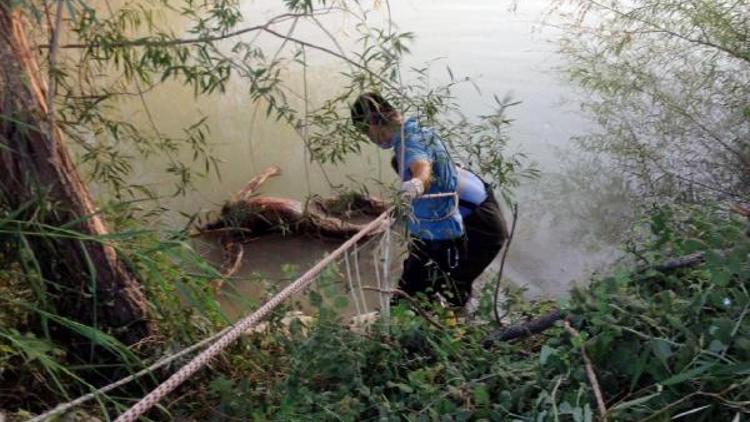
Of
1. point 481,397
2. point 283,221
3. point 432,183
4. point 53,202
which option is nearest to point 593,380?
point 481,397

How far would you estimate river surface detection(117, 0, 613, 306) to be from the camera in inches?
163

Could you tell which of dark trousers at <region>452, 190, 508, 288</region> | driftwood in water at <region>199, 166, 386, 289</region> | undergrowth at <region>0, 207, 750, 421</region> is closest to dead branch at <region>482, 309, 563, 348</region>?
undergrowth at <region>0, 207, 750, 421</region>

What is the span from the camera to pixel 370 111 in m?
2.19

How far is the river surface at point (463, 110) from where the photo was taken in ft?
13.6

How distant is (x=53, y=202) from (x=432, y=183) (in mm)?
1347

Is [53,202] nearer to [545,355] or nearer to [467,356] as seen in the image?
[467,356]

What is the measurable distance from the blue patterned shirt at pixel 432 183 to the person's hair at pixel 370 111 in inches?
3.9

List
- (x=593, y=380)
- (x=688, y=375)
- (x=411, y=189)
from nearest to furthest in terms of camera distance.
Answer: (x=688, y=375)
(x=593, y=380)
(x=411, y=189)

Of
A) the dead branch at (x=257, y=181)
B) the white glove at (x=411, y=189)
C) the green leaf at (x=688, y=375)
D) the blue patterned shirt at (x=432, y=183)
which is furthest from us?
the dead branch at (x=257, y=181)

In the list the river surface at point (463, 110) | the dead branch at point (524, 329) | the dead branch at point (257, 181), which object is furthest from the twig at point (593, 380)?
the dead branch at point (257, 181)

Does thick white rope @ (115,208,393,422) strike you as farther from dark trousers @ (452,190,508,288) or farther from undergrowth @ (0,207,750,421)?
dark trousers @ (452,190,508,288)

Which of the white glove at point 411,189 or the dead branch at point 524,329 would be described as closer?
Answer: the dead branch at point 524,329

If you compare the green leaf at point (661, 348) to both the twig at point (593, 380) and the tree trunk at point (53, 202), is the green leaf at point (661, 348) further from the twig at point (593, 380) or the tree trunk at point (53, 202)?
the tree trunk at point (53, 202)

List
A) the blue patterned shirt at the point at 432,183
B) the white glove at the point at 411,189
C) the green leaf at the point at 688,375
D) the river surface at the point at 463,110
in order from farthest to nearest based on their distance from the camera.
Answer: the river surface at the point at 463,110, the blue patterned shirt at the point at 432,183, the white glove at the point at 411,189, the green leaf at the point at 688,375
